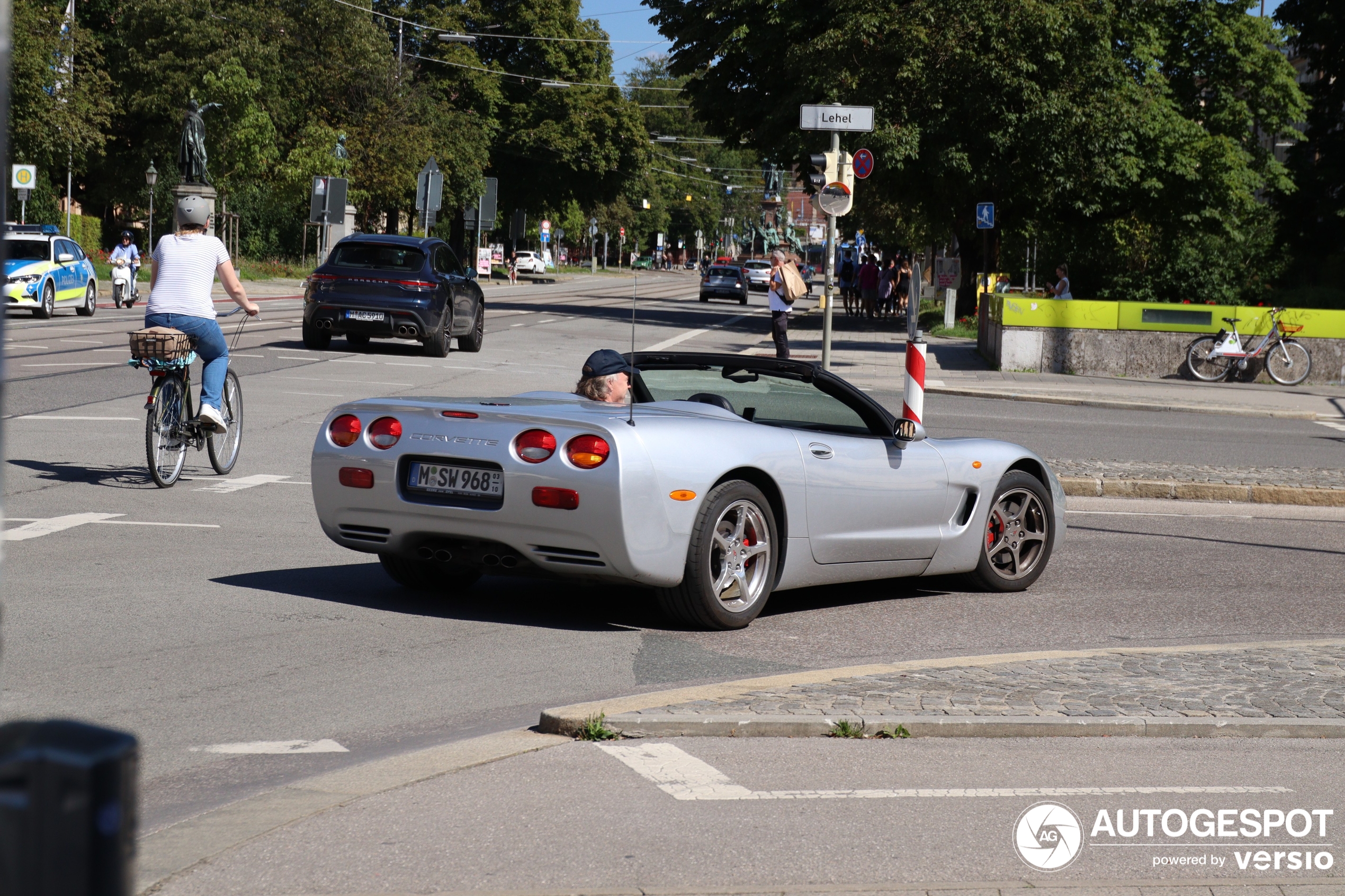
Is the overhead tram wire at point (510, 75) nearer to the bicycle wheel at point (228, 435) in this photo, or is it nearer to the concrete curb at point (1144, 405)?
the concrete curb at point (1144, 405)

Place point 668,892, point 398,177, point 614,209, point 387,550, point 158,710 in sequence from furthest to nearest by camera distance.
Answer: point 614,209, point 398,177, point 387,550, point 158,710, point 668,892

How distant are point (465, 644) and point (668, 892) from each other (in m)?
3.03

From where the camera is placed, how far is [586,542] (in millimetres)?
6395

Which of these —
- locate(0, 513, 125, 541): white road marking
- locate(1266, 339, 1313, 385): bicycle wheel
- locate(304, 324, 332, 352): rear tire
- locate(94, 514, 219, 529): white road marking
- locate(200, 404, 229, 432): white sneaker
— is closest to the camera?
locate(0, 513, 125, 541): white road marking

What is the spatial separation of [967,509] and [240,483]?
5326 mm

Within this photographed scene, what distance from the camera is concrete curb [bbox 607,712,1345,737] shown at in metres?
4.96

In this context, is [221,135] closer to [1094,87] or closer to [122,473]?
[1094,87]

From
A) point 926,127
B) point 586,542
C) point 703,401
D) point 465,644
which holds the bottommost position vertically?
point 465,644

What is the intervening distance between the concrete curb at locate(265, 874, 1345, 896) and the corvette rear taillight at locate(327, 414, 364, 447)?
3760 millimetres

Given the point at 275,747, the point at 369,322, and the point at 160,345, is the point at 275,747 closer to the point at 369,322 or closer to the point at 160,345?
the point at 160,345

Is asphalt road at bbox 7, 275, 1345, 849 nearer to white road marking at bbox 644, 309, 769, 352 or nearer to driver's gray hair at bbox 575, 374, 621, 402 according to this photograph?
driver's gray hair at bbox 575, 374, 621, 402

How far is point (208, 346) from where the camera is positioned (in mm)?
10570

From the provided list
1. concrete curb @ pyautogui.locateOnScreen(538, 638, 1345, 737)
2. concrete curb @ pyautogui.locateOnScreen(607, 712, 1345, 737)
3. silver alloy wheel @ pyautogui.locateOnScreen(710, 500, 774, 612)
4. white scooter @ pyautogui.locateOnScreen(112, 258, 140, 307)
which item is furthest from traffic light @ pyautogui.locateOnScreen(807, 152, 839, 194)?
white scooter @ pyautogui.locateOnScreen(112, 258, 140, 307)

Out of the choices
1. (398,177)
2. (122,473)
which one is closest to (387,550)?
(122,473)
